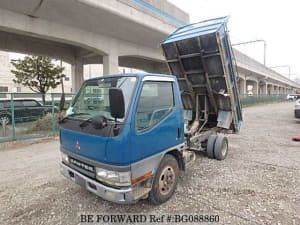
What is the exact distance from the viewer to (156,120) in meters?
2.73

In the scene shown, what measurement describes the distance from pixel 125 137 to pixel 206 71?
3449 mm

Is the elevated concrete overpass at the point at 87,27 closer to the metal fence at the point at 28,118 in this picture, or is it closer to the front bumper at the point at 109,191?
the metal fence at the point at 28,118

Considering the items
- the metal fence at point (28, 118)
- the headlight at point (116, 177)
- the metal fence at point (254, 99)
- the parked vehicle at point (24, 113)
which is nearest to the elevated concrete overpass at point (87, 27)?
the metal fence at point (28, 118)

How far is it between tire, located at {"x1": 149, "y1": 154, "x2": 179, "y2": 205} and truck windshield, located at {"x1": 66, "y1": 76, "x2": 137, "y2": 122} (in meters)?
1.17

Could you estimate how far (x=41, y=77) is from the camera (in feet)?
46.4

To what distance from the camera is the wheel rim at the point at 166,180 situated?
9.37 ft

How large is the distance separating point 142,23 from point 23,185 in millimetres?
9504

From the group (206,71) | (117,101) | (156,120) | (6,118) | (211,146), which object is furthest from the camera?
(6,118)

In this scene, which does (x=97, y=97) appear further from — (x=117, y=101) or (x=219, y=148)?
(x=219, y=148)

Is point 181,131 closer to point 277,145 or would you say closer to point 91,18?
point 277,145

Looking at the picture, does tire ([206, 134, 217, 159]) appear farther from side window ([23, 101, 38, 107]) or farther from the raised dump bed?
side window ([23, 101, 38, 107])

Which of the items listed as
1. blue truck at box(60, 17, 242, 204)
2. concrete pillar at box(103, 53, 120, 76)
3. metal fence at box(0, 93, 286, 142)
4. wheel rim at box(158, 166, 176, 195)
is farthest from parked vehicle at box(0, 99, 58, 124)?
wheel rim at box(158, 166, 176, 195)

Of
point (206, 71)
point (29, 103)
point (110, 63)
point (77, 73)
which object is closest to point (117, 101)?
point (206, 71)

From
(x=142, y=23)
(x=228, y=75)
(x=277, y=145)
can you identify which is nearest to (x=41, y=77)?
(x=142, y=23)
